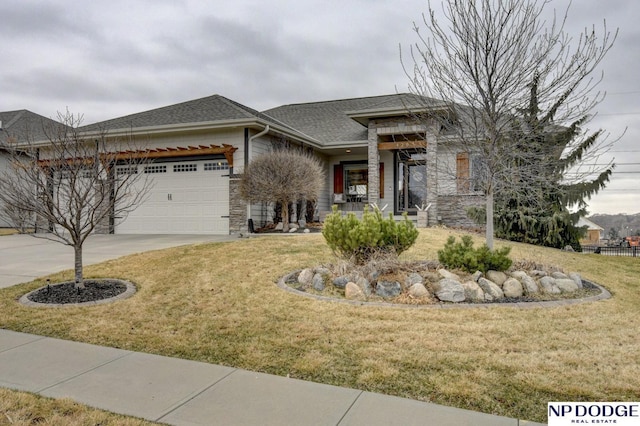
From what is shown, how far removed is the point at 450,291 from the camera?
5.55 meters

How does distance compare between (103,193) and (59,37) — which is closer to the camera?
(103,193)

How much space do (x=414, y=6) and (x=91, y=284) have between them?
7.49 meters

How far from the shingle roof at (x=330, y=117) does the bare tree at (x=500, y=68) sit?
29.7 feet

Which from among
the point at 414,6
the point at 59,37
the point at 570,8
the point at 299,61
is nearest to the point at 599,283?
the point at 570,8

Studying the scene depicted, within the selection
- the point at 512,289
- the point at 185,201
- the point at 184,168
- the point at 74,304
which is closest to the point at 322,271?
the point at 512,289

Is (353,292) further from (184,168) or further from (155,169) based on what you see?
(155,169)

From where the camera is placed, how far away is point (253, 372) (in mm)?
3557

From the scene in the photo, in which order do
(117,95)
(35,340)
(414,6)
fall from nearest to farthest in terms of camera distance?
(35,340) → (414,6) → (117,95)

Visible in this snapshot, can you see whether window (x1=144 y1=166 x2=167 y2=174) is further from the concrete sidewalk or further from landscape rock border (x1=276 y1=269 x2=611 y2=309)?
the concrete sidewalk

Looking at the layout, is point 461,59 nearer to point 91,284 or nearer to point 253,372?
point 253,372

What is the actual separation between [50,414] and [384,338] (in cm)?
290

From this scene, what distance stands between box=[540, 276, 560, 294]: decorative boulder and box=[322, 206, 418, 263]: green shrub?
6.66 ft

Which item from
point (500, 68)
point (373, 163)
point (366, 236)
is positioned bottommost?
point (366, 236)

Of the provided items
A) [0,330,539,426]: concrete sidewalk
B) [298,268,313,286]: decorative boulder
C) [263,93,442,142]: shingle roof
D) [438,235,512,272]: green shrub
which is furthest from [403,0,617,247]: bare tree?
[263,93,442,142]: shingle roof
